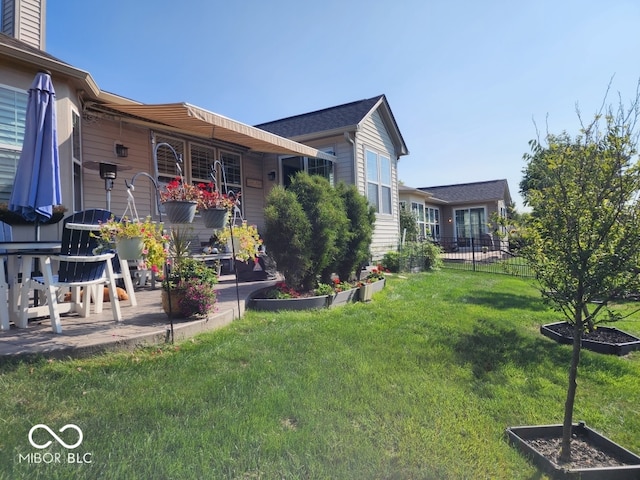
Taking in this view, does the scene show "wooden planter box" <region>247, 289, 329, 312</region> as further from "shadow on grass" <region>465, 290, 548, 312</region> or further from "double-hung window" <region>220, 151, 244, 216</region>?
"double-hung window" <region>220, 151, 244, 216</region>

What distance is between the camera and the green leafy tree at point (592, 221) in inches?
97.8

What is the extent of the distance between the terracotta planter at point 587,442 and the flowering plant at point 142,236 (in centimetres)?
340

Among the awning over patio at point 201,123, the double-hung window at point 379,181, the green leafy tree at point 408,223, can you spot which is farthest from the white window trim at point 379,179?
the green leafy tree at point 408,223

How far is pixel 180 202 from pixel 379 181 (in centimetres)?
875

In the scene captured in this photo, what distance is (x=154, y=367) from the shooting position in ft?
9.62

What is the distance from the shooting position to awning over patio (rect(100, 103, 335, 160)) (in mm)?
6609

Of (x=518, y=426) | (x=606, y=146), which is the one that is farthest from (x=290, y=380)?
(x=606, y=146)

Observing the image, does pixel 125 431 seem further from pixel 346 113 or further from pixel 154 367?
pixel 346 113

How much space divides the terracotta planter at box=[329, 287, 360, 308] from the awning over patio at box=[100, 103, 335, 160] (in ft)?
12.6

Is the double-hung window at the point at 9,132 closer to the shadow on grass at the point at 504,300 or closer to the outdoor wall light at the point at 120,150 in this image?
the outdoor wall light at the point at 120,150

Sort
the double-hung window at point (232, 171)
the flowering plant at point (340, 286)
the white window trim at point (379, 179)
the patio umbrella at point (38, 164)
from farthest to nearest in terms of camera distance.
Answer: the white window trim at point (379, 179) < the double-hung window at point (232, 171) < the flowering plant at point (340, 286) < the patio umbrella at point (38, 164)

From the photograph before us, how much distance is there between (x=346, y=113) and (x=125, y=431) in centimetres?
1076

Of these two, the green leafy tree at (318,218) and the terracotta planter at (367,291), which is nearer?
the green leafy tree at (318,218)

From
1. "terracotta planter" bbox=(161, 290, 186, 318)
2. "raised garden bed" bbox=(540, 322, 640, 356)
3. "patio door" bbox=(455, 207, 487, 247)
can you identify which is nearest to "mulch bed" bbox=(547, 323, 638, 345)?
"raised garden bed" bbox=(540, 322, 640, 356)
